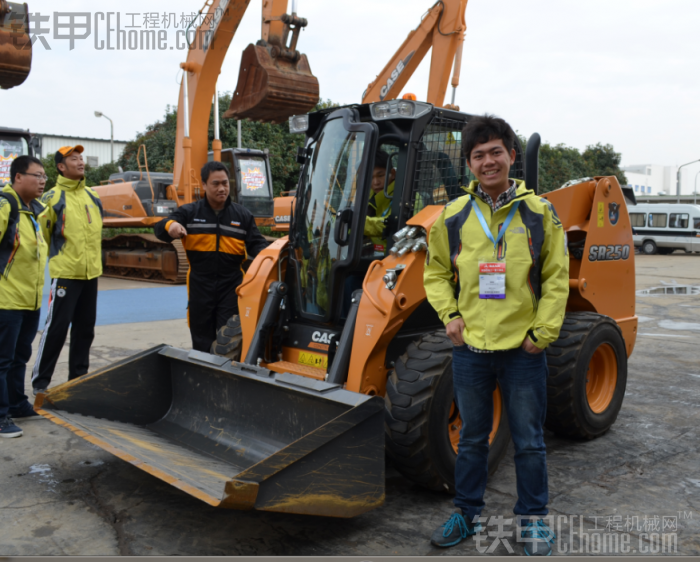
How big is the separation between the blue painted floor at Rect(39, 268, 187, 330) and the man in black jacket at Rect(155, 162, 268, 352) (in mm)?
4401

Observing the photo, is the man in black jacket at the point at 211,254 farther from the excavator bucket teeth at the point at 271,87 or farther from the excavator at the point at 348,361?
the excavator bucket teeth at the point at 271,87

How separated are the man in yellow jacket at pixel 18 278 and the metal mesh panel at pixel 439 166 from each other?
2.81 m

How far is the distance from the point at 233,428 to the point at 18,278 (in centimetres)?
205

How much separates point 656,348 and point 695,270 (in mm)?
14112

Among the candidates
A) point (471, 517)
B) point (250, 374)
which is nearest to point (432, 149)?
point (250, 374)

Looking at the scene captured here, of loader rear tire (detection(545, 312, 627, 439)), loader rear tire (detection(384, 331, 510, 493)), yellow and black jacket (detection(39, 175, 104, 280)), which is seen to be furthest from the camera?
yellow and black jacket (detection(39, 175, 104, 280))

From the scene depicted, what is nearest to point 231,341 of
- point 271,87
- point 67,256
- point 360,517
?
point 67,256

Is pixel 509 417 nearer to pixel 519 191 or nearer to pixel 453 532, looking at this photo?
pixel 453 532

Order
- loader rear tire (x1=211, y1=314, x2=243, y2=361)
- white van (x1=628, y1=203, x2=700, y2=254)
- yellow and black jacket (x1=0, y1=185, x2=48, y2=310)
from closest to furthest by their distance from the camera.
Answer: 1. loader rear tire (x1=211, y1=314, x2=243, y2=361)
2. yellow and black jacket (x1=0, y1=185, x2=48, y2=310)
3. white van (x1=628, y1=203, x2=700, y2=254)

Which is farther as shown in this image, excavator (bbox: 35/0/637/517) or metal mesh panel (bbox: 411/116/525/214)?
metal mesh panel (bbox: 411/116/525/214)

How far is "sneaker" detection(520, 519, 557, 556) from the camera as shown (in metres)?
2.81

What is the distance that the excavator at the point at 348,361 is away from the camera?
2.97 meters

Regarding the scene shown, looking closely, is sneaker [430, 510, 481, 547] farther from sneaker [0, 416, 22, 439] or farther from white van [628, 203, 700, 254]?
white van [628, 203, 700, 254]

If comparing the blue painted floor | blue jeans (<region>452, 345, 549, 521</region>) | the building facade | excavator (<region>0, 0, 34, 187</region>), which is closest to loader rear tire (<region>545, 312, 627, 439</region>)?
blue jeans (<region>452, 345, 549, 521</region>)
